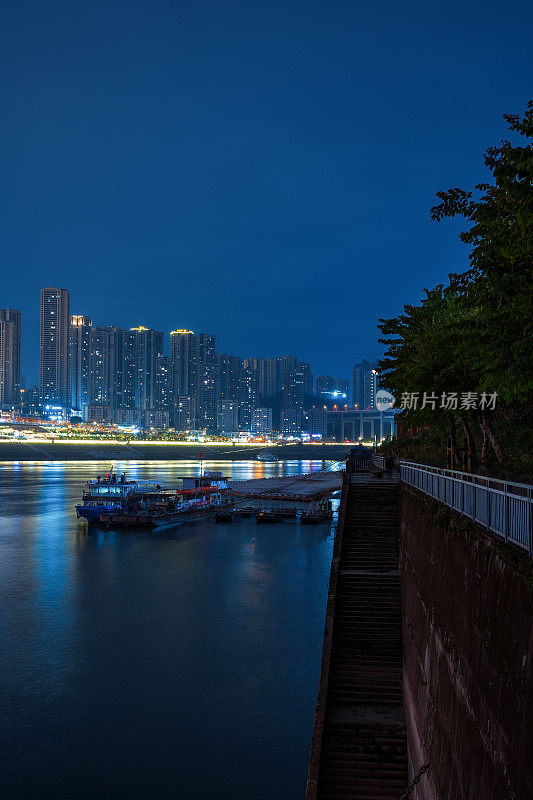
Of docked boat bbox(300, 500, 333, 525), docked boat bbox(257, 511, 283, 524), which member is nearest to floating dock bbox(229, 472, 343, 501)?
docked boat bbox(300, 500, 333, 525)

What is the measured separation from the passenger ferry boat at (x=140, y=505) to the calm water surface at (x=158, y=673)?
15301mm

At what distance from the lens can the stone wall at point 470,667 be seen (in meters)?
6.00

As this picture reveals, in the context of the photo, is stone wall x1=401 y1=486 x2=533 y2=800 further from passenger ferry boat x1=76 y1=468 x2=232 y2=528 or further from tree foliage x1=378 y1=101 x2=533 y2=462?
passenger ferry boat x1=76 y1=468 x2=232 y2=528

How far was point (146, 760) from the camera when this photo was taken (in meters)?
19.2

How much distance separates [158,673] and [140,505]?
46.3m

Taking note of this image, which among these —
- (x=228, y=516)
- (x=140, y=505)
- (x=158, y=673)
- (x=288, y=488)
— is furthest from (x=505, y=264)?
(x=288, y=488)

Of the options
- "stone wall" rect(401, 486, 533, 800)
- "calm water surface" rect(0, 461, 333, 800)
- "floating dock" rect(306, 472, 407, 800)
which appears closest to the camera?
"stone wall" rect(401, 486, 533, 800)

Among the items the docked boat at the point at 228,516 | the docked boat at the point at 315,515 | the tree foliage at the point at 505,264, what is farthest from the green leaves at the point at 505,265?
the docked boat at the point at 228,516

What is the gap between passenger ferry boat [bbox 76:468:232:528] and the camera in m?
65.5

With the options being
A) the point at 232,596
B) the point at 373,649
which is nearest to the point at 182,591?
the point at 232,596

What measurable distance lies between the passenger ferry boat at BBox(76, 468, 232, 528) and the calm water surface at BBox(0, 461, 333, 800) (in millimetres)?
15301

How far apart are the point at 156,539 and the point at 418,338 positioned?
4469cm

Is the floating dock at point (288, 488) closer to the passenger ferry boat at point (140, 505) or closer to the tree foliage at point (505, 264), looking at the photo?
the passenger ferry boat at point (140, 505)

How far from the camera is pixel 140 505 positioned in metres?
70.6
